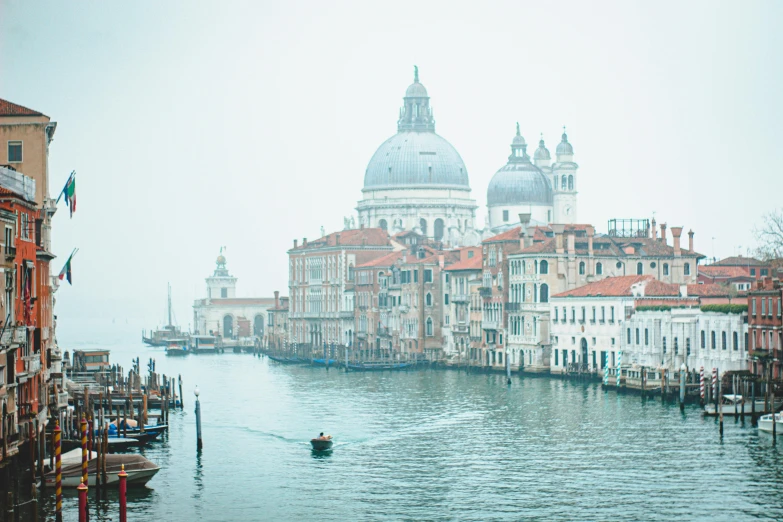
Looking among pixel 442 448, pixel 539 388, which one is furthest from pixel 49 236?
pixel 539 388

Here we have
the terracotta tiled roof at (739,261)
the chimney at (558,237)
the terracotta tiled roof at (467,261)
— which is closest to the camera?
the chimney at (558,237)

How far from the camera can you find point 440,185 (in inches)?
5832

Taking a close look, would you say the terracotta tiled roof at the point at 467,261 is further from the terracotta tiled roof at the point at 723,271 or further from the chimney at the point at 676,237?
the chimney at the point at 676,237

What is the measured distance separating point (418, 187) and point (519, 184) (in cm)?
960

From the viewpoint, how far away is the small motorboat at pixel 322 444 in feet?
166

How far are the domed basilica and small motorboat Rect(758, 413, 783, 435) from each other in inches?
3536

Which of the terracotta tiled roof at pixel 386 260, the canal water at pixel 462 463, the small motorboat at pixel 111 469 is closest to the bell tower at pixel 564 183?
the terracotta tiled roof at pixel 386 260

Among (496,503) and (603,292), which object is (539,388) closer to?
(603,292)

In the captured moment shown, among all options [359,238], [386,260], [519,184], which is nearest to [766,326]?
[386,260]

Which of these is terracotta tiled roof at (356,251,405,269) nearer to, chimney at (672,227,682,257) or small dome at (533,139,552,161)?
chimney at (672,227,682,257)

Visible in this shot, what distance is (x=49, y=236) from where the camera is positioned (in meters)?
51.9

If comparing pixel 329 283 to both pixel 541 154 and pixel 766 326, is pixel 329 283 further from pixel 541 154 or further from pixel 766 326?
pixel 766 326

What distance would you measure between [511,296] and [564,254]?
5.08 meters

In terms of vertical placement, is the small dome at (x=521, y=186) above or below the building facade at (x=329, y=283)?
above
